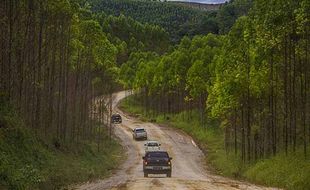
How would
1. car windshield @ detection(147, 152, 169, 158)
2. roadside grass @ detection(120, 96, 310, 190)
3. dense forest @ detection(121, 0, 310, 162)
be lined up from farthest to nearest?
car windshield @ detection(147, 152, 169, 158)
dense forest @ detection(121, 0, 310, 162)
roadside grass @ detection(120, 96, 310, 190)

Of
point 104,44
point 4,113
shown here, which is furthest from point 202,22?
point 4,113

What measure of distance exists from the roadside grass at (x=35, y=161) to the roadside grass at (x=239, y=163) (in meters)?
9.39

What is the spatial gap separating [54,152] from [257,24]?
13684 millimetres

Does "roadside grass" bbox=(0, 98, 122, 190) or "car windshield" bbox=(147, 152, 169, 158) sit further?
"car windshield" bbox=(147, 152, 169, 158)

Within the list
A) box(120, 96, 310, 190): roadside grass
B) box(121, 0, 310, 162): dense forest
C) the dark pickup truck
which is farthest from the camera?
the dark pickup truck

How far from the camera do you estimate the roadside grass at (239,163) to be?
2899cm

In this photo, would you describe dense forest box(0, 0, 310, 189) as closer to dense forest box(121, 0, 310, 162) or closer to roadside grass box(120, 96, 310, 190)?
dense forest box(121, 0, 310, 162)

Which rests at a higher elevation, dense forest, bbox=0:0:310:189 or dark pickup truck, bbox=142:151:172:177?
dense forest, bbox=0:0:310:189

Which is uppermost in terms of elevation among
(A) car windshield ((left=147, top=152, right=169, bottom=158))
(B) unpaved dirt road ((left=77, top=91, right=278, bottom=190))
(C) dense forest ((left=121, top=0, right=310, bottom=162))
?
(C) dense forest ((left=121, top=0, right=310, bottom=162))

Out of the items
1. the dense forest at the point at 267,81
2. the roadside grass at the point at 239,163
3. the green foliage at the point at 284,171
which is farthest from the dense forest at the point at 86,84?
the roadside grass at the point at 239,163

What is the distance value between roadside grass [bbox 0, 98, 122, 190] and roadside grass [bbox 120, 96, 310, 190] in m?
9.39

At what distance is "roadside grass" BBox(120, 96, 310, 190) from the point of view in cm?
2899

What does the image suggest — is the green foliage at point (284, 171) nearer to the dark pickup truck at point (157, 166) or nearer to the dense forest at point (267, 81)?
the dense forest at point (267, 81)

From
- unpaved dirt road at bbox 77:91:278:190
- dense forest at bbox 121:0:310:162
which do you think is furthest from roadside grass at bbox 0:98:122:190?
dense forest at bbox 121:0:310:162
